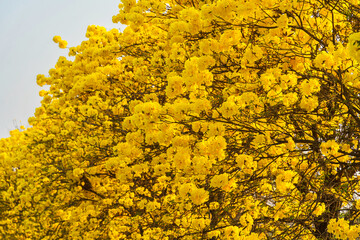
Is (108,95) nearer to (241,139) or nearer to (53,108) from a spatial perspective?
(53,108)

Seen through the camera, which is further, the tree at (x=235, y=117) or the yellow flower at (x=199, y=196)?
the yellow flower at (x=199, y=196)

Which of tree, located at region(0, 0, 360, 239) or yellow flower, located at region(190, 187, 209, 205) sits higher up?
tree, located at region(0, 0, 360, 239)

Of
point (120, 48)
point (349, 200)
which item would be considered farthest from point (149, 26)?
point (349, 200)

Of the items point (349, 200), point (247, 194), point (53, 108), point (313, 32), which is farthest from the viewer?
point (53, 108)

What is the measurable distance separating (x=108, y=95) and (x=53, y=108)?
2.94 meters

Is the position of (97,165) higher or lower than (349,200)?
higher

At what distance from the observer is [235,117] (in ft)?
16.5

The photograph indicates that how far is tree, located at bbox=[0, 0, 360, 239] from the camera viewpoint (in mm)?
4809

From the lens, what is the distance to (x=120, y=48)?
8727mm

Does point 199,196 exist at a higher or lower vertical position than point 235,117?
lower

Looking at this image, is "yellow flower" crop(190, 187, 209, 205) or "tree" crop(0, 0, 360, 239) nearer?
"tree" crop(0, 0, 360, 239)

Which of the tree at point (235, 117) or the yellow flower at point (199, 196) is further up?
the tree at point (235, 117)

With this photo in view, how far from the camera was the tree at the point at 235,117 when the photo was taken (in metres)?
4.81

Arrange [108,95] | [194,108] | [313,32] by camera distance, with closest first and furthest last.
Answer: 1. [194,108]
2. [313,32]
3. [108,95]
